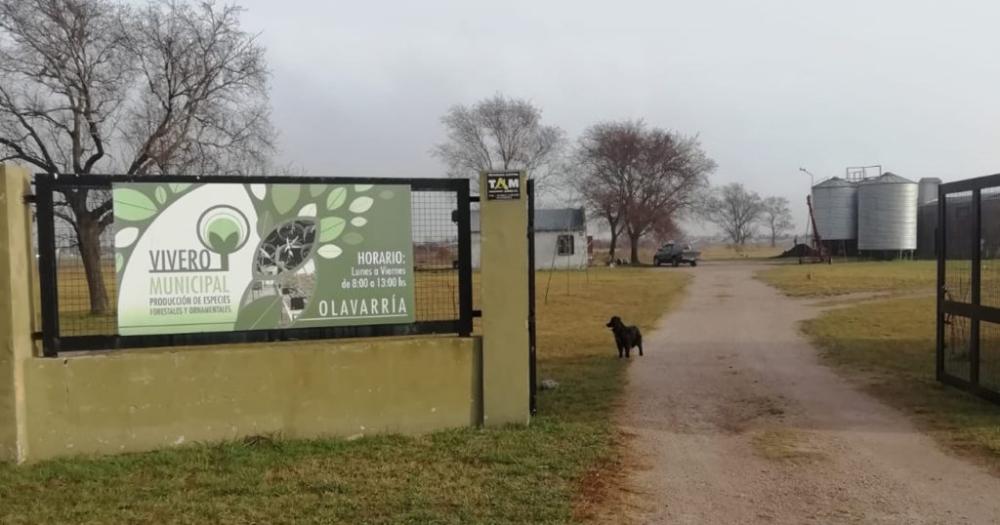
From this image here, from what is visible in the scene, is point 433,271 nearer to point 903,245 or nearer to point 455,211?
point 455,211

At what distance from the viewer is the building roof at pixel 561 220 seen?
5875 centimetres

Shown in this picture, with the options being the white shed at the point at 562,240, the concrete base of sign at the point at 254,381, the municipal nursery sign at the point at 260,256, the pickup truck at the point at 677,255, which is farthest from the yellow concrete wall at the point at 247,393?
the pickup truck at the point at 677,255

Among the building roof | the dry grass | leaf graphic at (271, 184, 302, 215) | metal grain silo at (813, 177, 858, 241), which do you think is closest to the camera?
leaf graphic at (271, 184, 302, 215)

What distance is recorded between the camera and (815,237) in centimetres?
5594

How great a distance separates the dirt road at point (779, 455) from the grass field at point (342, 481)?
53cm

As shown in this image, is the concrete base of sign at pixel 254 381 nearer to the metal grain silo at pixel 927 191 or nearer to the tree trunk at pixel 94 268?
the tree trunk at pixel 94 268

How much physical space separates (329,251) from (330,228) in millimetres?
198

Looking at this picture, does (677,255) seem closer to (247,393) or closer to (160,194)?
(247,393)

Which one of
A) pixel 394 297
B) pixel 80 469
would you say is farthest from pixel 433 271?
pixel 80 469

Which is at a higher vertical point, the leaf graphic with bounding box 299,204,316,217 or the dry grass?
the leaf graphic with bounding box 299,204,316,217

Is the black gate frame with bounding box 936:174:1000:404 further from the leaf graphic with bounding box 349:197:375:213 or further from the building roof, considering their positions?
the building roof

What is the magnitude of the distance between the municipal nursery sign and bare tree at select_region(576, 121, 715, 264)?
55.5m

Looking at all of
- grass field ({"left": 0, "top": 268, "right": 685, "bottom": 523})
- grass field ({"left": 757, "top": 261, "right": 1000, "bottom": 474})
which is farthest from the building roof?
grass field ({"left": 0, "top": 268, "right": 685, "bottom": 523})

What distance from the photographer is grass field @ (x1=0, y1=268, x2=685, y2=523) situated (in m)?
4.51
